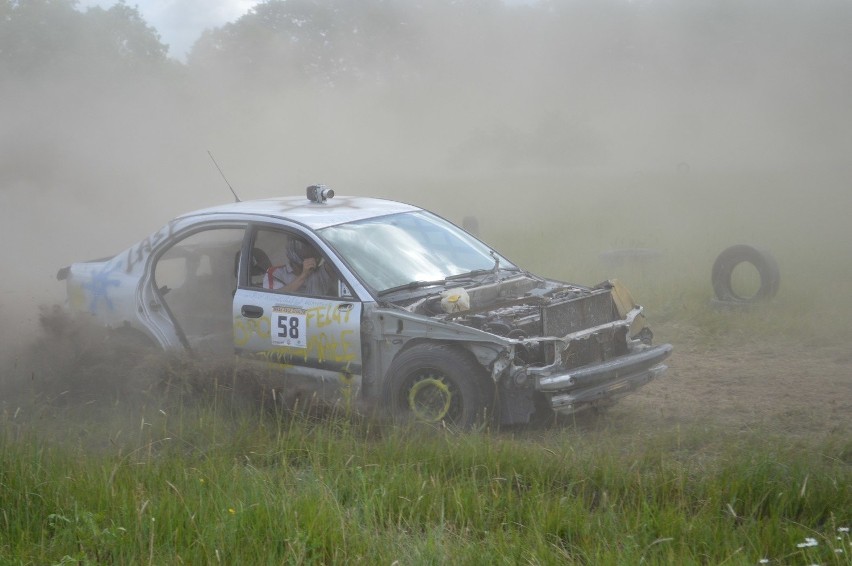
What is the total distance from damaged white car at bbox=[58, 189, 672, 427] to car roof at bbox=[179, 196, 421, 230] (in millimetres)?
17

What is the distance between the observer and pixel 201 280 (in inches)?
329

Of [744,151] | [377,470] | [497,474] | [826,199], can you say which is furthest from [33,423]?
[744,151]

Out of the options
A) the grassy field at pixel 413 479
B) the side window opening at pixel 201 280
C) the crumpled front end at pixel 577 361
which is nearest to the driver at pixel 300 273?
the side window opening at pixel 201 280

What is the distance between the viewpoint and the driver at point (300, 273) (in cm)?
729

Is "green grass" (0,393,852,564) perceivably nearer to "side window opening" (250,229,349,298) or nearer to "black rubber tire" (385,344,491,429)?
"black rubber tire" (385,344,491,429)

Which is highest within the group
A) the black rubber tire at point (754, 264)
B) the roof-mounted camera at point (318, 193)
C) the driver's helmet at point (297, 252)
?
the roof-mounted camera at point (318, 193)

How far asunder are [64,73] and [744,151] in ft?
80.6

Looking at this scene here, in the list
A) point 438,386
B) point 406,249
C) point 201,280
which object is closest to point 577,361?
point 438,386

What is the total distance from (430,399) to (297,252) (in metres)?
1.72

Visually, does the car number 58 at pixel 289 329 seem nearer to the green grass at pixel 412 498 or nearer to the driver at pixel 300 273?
the driver at pixel 300 273

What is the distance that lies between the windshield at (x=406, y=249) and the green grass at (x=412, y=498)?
149 centimetres

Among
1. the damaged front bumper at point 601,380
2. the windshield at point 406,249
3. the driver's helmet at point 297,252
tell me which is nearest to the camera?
the damaged front bumper at point 601,380

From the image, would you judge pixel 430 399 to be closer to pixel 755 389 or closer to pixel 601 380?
pixel 601 380

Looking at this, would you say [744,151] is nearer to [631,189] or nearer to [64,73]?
[631,189]
